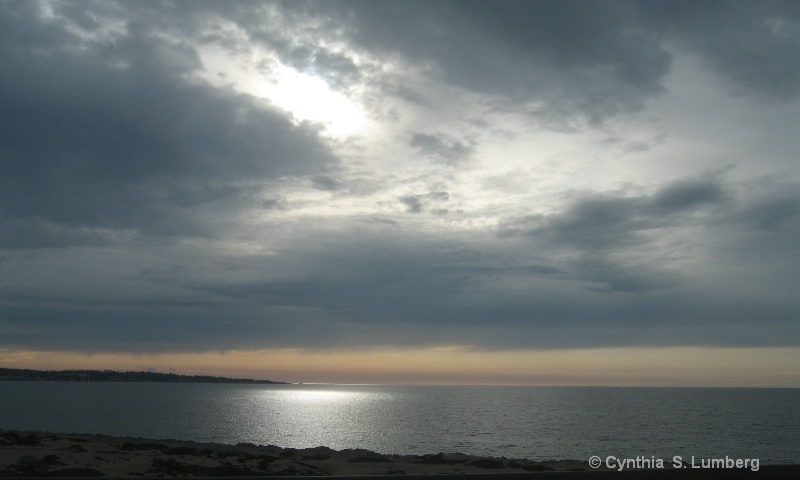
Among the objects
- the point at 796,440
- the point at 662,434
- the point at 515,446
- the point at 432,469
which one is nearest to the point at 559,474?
the point at 432,469

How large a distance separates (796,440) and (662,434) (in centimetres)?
1484

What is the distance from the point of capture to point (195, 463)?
59.1ft

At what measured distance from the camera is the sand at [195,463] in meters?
16.4

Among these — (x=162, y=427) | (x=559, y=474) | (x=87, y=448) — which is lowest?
(x=162, y=427)

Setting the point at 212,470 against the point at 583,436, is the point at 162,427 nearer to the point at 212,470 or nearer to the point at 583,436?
the point at 583,436

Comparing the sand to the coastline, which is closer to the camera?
the coastline

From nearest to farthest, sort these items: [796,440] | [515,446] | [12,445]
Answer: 1. [12,445]
2. [515,446]
3. [796,440]

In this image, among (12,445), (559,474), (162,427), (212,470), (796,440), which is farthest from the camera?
(162,427)

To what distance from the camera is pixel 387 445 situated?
56594 mm

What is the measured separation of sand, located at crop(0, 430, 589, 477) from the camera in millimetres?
16359

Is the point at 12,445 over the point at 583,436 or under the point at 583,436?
over

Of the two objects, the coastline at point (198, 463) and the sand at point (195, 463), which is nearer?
the coastline at point (198, 463)

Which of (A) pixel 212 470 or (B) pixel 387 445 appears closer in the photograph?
(A) pixel 212 470

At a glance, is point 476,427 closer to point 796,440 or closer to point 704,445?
point 704,445
